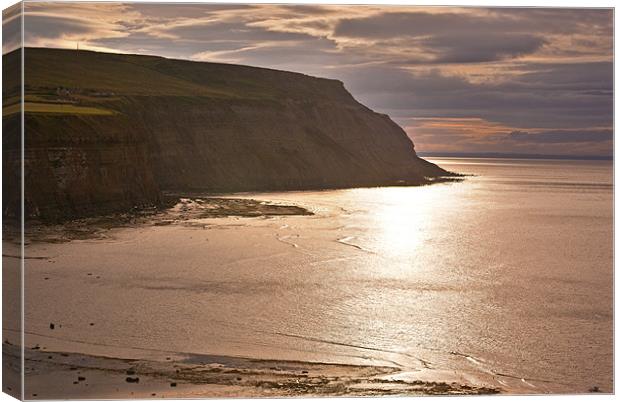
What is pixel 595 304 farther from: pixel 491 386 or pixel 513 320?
pixel 491 386

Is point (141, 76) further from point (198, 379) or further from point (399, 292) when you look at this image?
point (198, 379)

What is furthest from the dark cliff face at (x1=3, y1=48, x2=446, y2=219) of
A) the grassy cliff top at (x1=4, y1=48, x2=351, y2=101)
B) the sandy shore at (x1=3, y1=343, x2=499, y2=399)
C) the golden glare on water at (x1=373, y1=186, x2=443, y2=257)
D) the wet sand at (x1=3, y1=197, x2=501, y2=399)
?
the sandy shore at (x1=3, y1=343, x2=499, y2=399)

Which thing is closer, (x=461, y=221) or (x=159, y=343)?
(x=159, y=343)

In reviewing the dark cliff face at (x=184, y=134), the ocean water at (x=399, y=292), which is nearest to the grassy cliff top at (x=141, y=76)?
the dark cliff face at (x=184, y=134)

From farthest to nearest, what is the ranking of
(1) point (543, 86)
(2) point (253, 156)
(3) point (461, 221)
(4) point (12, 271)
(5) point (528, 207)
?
(2) point (253, 156) → (3) point (461, 221) → (5) point (528, 207) → (1) point (543, 86) → (4) point (12, 271)

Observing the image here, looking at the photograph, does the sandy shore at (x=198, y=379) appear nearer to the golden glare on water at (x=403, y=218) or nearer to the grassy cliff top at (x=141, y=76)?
the grassy cliff top at (x=141, y=76)

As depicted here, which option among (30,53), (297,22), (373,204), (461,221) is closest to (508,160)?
(297,22)
